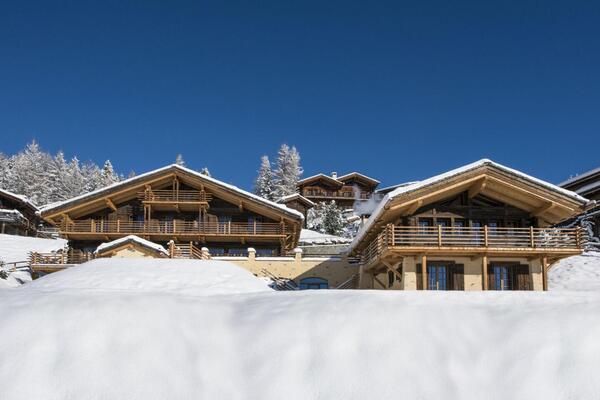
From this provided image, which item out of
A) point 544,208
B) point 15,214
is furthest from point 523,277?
point 15,214

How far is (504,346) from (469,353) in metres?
0.52

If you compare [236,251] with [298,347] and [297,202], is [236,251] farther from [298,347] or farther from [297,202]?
[297,202]

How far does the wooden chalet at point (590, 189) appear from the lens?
3650cm

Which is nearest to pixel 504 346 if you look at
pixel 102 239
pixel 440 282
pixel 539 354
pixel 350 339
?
pixel 539 354

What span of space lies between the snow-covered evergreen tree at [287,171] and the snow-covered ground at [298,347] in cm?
6585

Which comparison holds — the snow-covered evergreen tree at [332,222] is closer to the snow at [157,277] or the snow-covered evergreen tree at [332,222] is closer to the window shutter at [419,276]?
the window shutter at [419,276]

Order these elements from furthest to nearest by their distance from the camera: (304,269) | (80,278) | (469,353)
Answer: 1. (304,269)
2. (80,278)
3. (469,353)

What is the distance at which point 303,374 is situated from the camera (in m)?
6.94

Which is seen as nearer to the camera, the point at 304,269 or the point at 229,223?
the point at 304,269

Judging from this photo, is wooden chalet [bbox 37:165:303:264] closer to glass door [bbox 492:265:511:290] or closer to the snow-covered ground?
glass door [bbox 492:265:511:290]

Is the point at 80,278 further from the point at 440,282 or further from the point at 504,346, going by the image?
the point at 440,282

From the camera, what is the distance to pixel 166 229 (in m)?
34.8

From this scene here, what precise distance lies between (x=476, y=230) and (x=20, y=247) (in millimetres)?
39236

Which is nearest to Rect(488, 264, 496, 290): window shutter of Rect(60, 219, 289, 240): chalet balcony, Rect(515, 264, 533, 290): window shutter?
Rect(515, 264, 533, 290): window shutter
